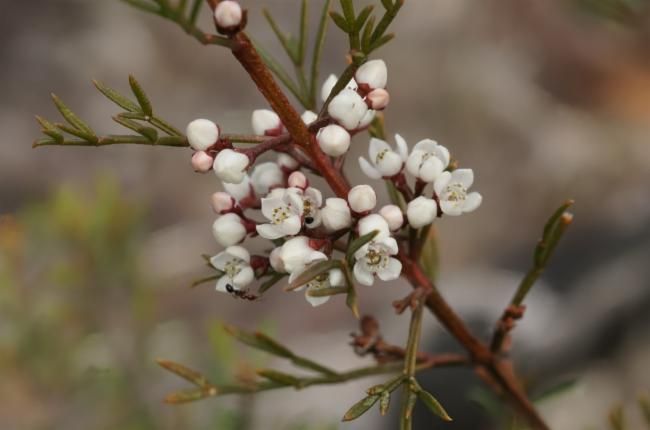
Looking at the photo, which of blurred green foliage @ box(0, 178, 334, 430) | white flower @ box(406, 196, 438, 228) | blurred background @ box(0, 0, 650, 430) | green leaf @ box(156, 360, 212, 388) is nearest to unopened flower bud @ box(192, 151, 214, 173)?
white flower @ box(406, 196, 438, 228)

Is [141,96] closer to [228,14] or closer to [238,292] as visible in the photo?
[228,14]

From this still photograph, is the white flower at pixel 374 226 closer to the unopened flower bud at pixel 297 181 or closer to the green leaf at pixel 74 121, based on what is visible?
the unopened flower bud at pixel 297 181

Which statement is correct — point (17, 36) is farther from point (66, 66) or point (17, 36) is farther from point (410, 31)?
point (410, 31)

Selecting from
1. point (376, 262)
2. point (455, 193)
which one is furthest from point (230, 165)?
point (455, 193)

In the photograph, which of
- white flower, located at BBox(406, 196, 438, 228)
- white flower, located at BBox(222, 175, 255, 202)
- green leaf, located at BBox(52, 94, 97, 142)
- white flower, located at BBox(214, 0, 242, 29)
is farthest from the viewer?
white flower, located at BBox(222, 175, 255, 202)

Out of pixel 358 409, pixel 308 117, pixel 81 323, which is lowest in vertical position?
pixel 81 323

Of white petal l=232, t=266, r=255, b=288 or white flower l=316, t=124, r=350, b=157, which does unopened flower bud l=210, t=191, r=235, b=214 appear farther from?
white flower l=316, t=124, r=350, b=157
